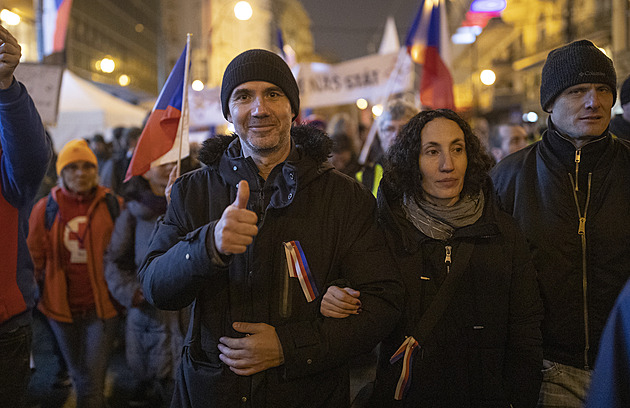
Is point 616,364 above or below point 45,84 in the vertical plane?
below

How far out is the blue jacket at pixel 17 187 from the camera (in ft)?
9.00

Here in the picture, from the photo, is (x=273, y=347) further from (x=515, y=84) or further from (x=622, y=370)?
(x=515, y=84)

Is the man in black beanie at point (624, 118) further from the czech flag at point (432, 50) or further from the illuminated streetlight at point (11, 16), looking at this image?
the illuminated streetlight at point (11, 16)

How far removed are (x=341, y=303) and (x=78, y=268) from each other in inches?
116

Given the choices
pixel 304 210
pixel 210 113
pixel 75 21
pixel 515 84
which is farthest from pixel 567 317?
pixel 75 21

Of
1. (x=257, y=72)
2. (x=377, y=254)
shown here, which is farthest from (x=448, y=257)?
(x=257, y=72)

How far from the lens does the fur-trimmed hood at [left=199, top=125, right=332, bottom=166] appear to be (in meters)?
2.47

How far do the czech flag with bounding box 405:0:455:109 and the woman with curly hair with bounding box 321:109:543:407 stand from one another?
4.55m

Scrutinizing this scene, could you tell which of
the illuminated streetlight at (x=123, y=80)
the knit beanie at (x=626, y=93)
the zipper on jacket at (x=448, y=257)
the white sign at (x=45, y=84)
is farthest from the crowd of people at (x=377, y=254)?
the illuminated streetlight at (x=123, y=80)

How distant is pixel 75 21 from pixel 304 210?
146 ft

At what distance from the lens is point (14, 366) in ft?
9.50

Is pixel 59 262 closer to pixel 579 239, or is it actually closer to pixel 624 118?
pixel 579 239

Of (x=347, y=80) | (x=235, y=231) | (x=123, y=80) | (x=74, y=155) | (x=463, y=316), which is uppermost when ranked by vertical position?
(x=123, y=80)

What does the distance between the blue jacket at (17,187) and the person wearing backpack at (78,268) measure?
1149 mm
